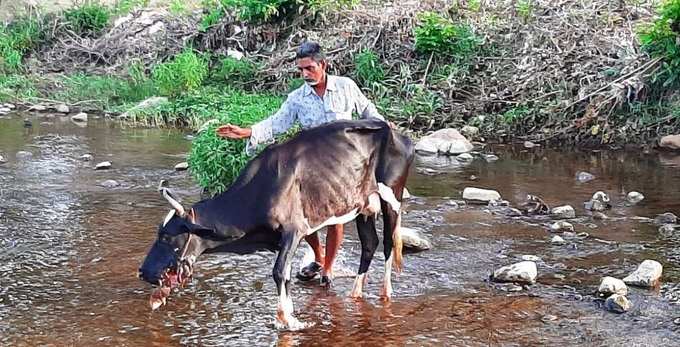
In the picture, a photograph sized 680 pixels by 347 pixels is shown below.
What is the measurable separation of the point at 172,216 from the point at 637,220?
5.12 meters

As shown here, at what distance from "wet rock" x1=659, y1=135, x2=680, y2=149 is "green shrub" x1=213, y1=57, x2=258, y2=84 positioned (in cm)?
694

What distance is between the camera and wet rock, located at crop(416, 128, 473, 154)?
13.1 meters

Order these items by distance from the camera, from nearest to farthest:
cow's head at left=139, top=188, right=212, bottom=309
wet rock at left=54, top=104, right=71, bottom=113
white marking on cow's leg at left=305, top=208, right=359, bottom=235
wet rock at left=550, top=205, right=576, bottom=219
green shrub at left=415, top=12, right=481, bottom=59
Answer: cow's head at left=139, top=188, right=212, bottom=309 → white marking on cow's leg at left=305, top=208, right=359, bottom=235 → wet rock at left=550, top=205, right=576, bottom=219 → green shrub at left=415, top=12, right=481, bottom=59 → wet rock at left=54, top=104, right=71, bottom=113

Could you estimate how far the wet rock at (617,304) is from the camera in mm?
6371

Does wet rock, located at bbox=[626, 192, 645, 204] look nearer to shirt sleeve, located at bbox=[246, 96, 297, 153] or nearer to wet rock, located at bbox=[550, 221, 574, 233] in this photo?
wet rock, located at bbox=[550, 221, 574, 233]

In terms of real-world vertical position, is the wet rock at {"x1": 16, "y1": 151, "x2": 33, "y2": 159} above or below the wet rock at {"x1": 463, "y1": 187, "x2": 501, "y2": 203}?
below

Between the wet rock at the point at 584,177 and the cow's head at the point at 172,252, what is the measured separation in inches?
261

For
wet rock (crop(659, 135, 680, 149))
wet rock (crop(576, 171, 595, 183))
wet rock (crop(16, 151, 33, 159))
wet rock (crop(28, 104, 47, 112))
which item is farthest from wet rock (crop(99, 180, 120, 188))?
wet rock (crop(659, 135, 680, 149))

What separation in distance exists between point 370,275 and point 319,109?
1.33m

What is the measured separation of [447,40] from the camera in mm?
15484

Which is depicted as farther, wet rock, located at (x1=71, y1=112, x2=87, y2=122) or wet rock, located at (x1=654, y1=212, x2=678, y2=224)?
wet rock, located at (x1=71, y1=112, x2=87, y2=122)

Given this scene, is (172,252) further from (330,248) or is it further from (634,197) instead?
(634,197)

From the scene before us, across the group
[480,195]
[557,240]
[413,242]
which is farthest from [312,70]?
[480,195]

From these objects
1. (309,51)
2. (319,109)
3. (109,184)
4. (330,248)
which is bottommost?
(109,184)
